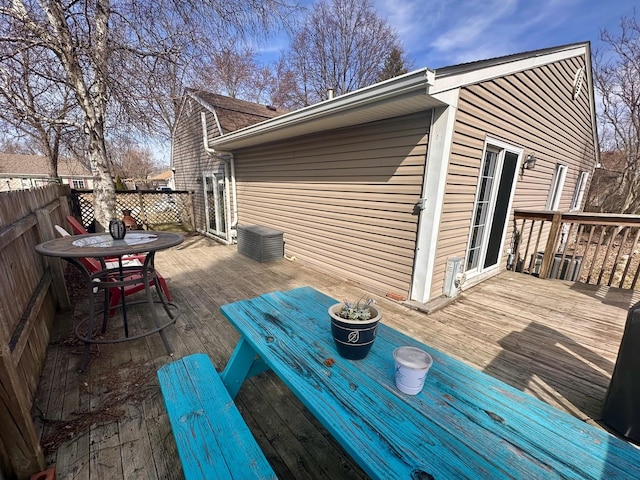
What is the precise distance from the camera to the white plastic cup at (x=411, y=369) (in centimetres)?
96

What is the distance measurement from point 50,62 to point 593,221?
825cm

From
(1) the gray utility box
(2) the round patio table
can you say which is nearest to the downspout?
(1) the gray utility box

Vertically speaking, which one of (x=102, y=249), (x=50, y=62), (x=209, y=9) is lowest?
(x=102, y=249)

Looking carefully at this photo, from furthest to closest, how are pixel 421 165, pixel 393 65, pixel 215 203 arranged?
pixel 393 65, pixel 215 203, pixel 421 165

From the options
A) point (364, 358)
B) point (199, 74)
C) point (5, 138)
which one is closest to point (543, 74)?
point (364, 358)

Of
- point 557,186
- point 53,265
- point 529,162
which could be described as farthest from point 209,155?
point 557,186

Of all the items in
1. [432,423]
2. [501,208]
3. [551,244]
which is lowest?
[551,244]

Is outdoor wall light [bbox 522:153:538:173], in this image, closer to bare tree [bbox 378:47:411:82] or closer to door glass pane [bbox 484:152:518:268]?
door glass pane [bbox 484:152:518:268]

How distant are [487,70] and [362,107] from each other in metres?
1.49

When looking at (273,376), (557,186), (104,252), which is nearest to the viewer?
(104,252)

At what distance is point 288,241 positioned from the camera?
543 cm

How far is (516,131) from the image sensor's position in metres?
3.98

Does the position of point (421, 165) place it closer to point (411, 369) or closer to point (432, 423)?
point (411, 369)

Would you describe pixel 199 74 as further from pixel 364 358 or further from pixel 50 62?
pixel 364 358
